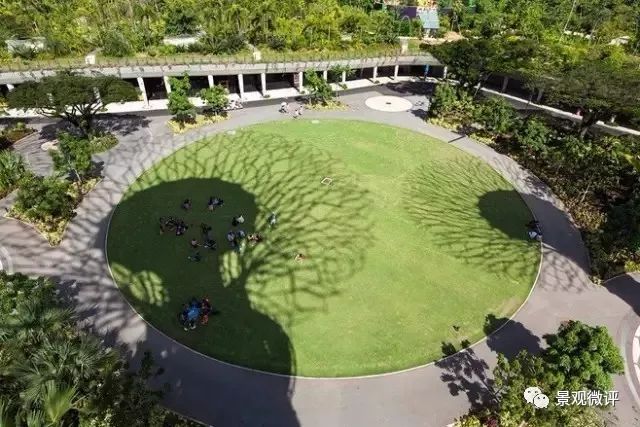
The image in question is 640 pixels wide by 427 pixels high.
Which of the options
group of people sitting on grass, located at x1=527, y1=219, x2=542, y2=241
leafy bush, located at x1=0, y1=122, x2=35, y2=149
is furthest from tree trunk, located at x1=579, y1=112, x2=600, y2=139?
leafy bush, located at x1=0, y1=122, x2=35, y2=149

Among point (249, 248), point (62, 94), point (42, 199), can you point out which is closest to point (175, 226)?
point (249, 248)

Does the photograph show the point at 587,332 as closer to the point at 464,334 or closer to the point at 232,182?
the point at 464,334

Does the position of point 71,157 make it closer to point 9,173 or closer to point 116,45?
point 9,173

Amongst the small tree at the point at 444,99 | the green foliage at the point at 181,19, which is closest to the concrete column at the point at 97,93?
the green foliage at the point at 181,19

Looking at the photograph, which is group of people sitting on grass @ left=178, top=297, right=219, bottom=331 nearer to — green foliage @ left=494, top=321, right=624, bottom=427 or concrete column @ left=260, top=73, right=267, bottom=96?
green foliage @ left=494, top=321, right=624, bottom=427

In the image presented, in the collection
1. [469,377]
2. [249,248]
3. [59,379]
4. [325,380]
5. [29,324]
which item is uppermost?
[59,379]
